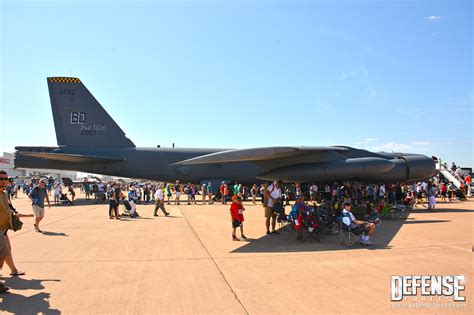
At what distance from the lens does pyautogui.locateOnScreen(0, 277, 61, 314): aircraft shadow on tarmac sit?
3986 mm

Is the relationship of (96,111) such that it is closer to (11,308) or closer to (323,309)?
(11,308)

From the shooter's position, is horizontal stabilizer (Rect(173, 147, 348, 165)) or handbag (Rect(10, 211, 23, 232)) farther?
horizontal stabilizer (Rect(173, 147, 348, 165))

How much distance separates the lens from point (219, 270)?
564cm

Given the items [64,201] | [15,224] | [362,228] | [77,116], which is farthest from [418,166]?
[64,201]

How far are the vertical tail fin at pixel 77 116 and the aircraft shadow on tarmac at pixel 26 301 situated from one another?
57.0 ft

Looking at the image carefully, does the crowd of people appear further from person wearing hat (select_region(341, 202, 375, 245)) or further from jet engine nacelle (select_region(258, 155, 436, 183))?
jet engine nacelle (select_region(258, 155, 436, 183))

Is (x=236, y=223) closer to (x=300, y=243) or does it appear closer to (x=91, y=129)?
(x=300, y=243)

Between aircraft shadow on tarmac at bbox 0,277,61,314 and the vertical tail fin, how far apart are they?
684 inches

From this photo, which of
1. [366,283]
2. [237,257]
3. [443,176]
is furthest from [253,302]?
[443,176]

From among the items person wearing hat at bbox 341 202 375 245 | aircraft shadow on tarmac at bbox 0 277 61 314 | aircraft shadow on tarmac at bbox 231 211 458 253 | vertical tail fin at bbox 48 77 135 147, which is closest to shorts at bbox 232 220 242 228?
aircraft shadow on tarmac at bbox 231 211 458 253

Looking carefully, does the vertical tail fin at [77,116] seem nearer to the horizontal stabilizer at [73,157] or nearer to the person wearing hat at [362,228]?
the horizontal stabilizer at [73,157]

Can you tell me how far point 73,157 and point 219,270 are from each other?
54.9 ft

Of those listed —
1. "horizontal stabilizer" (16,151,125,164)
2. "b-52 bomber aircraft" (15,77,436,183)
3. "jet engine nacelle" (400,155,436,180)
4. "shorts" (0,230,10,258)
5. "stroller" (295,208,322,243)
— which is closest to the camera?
"shorts" (0,230,10,258)

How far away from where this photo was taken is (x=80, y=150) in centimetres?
2048
